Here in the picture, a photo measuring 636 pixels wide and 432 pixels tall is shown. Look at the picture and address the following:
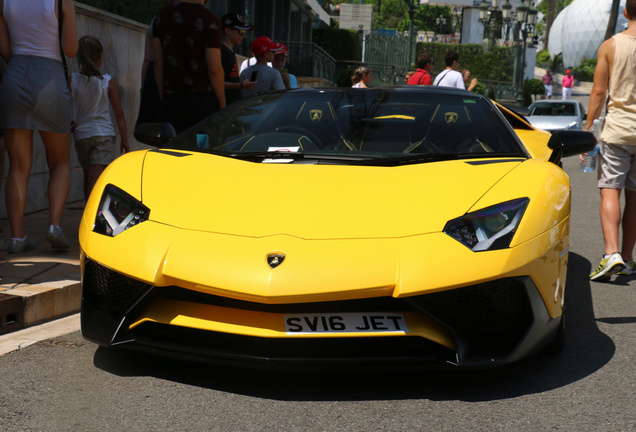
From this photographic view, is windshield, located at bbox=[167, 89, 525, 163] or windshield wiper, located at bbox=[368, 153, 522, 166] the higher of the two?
windshield, located at bbox=[167, 89, 525, 163]

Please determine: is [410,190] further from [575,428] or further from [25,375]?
[25,375]

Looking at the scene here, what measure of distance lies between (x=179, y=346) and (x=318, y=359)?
1.65ft

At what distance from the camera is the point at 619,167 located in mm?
4734

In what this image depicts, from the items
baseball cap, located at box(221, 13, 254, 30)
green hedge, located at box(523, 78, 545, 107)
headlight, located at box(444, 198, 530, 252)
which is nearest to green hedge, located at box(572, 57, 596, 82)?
green hedge, located at box(523, 78, 545, 107)

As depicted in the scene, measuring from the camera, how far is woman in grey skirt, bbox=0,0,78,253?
4.27 metres

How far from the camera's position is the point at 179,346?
255cm

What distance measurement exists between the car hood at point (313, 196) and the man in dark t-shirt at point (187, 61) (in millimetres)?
1896

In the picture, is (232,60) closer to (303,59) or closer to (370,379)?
(370,379)

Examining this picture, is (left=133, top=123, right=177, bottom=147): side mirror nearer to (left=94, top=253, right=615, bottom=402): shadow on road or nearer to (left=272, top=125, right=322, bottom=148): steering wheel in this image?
(left=272, top=125, right=322, bottom=148): steering wheel

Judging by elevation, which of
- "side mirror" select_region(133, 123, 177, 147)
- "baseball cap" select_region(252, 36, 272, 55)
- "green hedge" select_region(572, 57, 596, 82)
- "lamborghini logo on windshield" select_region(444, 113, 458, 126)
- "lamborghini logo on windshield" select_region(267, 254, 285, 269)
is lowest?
"lamborghini logo on windshield" select_region(267, 254, 285, 269)

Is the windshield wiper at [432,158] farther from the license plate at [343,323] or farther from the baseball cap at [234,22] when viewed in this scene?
the baseball cap at [234,22]

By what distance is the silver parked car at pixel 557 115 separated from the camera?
56.2ft

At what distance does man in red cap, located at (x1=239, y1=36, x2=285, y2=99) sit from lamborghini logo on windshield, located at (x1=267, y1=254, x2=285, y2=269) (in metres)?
4.35

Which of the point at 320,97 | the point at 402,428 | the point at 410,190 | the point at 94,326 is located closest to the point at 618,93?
the point at 320,97
